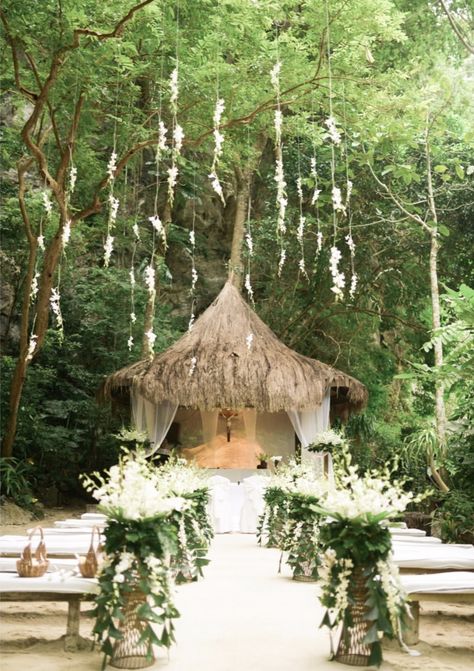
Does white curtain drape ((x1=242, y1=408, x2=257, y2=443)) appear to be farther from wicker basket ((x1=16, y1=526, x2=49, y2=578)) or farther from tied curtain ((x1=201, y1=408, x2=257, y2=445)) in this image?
wicker basket ((x1=16, y1=526, x2=49, y2=578))

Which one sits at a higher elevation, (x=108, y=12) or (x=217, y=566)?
(x=108, y=12)

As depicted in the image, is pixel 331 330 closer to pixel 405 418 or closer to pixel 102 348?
pixel 405 418

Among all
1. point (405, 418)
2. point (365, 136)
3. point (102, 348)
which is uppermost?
point (365, 136)

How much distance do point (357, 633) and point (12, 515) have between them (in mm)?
7451

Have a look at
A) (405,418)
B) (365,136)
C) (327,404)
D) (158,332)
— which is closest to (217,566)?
(365,136)

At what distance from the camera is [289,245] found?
12.8 m

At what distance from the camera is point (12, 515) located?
976 cm

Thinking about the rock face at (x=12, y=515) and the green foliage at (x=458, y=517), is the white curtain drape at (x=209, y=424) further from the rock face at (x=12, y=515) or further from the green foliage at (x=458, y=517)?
the green foliage at (x=458, y=517)

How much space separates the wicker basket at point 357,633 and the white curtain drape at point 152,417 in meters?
7.91

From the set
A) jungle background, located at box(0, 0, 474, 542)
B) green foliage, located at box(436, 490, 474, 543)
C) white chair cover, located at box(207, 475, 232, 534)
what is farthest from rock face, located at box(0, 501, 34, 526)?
green foliage, located at box(436, 490, 474, 543)

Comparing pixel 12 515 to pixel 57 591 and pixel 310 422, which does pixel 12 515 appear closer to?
pixel 310 422

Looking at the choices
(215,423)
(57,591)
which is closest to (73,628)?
(57,591)

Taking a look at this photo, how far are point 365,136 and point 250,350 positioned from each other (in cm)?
382

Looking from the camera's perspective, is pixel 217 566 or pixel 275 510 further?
pixel 275 510
